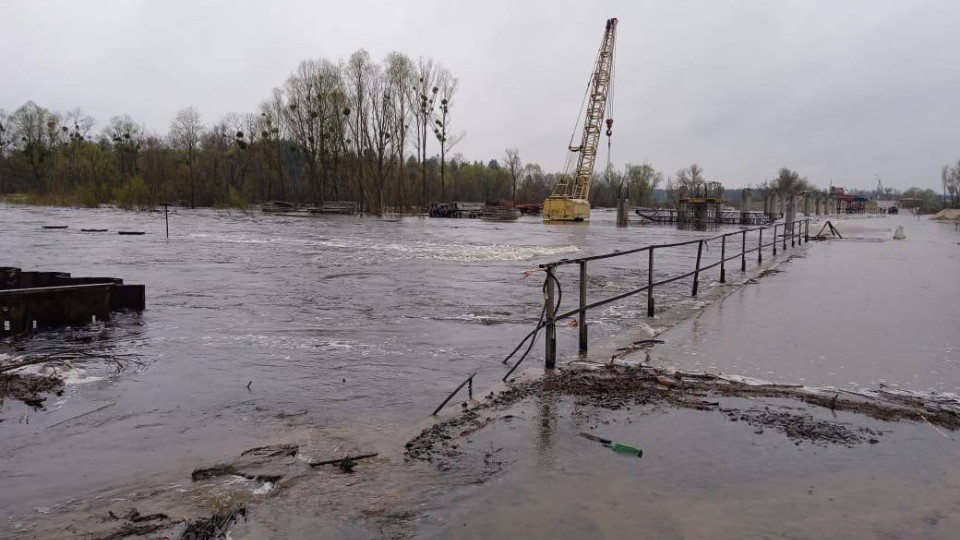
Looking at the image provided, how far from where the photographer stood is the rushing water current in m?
4.43

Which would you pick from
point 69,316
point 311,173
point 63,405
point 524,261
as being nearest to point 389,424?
point 63,405

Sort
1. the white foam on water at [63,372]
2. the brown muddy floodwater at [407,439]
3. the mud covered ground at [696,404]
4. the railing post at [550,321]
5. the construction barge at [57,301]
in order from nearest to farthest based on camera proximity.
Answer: the brown muddy floodwater at [407,439], the mud covered ground at [696,404], the railing post at [550,321], the white foam on water at [63,372], the construction barge at [57,301]

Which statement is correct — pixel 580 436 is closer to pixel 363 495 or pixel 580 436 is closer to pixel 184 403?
pixel 363 495

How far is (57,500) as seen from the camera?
360 cm

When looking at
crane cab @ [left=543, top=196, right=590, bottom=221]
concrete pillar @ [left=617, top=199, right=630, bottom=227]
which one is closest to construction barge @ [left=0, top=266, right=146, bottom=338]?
concrete pillar @ [left=617, top=199, right=630, bottom=227]

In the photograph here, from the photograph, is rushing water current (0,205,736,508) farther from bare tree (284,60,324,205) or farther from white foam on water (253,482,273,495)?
bare tree (284,60,324,205)

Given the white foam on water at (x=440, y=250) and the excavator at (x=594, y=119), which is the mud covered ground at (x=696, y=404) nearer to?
the white foam on water at (x=440, y=250)

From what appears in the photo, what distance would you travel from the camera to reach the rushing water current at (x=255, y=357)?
14.5 ft

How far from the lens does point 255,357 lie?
7211 mm

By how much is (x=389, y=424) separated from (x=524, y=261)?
1626 centimetres

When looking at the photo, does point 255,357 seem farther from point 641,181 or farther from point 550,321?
point 641,181

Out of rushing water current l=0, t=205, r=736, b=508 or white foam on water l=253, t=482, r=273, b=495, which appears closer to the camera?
white foam on water l=253, t=482, r=273, b=495

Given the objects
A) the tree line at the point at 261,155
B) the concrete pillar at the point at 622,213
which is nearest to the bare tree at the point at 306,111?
the tree line at the point at 261,155

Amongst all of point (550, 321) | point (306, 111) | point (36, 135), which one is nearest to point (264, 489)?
point (550, 321)
